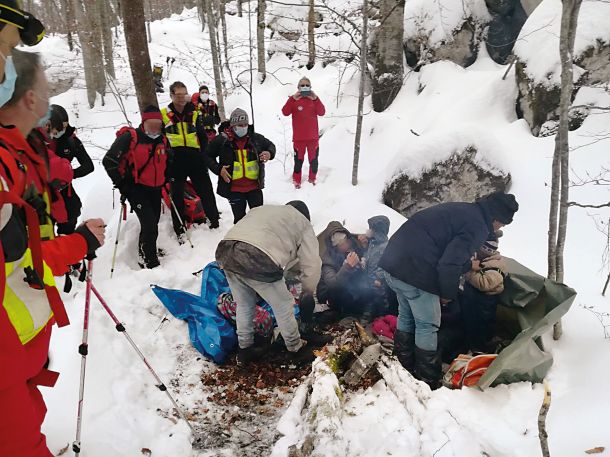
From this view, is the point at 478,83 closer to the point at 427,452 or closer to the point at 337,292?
the point at 337,292

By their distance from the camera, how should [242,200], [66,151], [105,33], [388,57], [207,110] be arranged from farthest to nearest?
[105,33]
[388,57]
[207,110]
[242,200]
[66,151]

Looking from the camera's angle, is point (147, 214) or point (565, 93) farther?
point (147, 214)

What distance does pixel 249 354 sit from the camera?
411 cm

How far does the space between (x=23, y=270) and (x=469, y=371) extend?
3.23 metres

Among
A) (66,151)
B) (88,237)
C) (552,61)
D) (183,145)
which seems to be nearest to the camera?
(88,237)

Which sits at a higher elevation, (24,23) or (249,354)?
(24,23)

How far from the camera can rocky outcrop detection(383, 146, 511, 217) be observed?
6.43 metres

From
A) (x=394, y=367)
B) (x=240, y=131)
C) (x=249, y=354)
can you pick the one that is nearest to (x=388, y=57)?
(x=240, y=131)

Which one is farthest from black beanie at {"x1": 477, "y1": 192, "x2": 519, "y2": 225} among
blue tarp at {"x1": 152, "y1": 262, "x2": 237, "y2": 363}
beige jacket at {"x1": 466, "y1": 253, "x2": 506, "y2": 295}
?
blue tarp at {"x1": 152, "y1": 262, "x2": 237, "y2": 363}

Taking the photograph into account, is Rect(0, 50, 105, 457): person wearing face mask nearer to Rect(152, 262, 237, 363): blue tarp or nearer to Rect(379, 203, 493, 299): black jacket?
Rect(152, 262, 237, 363): blue tarp

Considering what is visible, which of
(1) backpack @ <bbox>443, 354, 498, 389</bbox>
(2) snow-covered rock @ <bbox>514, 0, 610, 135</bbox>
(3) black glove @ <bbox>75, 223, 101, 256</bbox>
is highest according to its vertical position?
(2) snow-covered rock @ <bbox>514, 0, 610, 135</bbox>

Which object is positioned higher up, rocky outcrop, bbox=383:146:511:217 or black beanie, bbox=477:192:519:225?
black beanie, bbox=477:192:519:225

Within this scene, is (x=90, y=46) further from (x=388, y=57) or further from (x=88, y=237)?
(x=88, y=237)

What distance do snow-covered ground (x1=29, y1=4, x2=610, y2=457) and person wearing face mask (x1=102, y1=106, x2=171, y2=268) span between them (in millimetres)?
617
